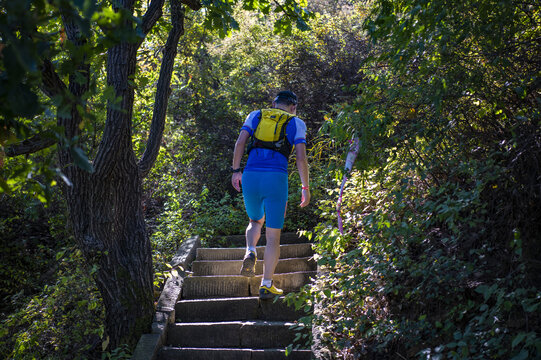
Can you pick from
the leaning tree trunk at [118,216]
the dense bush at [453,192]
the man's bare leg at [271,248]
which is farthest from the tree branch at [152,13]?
the man's bare leg at [271,248]

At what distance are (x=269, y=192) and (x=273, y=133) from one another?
594 mm

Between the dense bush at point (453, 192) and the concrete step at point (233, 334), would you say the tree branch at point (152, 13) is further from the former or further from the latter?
the concrete step at point (233, 334)

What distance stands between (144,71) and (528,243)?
7579mm

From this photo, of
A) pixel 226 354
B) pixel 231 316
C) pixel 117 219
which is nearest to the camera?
pixel 226 354

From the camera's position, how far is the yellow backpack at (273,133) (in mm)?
5043

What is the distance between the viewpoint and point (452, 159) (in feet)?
11.5

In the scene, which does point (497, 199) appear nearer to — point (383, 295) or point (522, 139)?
point (522, 139)

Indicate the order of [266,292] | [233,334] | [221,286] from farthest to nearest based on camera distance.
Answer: [221,286]
[266,292]
[233,334]

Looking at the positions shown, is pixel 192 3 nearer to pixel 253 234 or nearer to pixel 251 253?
pixel 253 234

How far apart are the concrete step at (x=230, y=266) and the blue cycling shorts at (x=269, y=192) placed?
3.96 ft

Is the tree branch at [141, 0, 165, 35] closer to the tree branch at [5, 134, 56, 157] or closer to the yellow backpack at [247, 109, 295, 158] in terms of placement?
the yellow backpack at [247, 109, 295, 158]

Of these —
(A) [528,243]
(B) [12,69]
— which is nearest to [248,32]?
(A) [528,243]

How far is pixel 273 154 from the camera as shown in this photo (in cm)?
502


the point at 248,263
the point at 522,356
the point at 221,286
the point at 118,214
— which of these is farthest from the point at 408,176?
the point at 118,214
